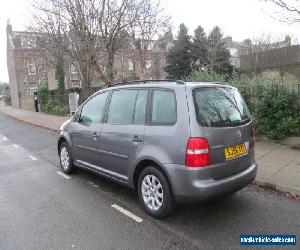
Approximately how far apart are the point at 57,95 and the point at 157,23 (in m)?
11.0

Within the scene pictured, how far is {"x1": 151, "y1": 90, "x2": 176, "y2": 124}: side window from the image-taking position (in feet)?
13.2

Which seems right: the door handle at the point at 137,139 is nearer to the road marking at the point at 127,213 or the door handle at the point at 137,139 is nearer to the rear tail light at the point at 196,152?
the rear tail light at the point at 196,152

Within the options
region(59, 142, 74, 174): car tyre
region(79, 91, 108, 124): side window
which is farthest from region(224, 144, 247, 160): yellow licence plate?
region(59, 142, 74, 174): car tyre

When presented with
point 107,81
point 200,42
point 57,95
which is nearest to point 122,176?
point 107,81

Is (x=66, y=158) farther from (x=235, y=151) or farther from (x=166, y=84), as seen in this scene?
(x=235, y=151)

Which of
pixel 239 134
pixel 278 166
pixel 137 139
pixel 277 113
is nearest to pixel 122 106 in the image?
pixel 137 139

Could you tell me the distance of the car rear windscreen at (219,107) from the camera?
12.9 feet

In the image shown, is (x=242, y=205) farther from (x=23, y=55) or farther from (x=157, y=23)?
(x=23, y=55)

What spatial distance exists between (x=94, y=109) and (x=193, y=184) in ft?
8.62

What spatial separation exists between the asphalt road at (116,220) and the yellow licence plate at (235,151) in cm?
84

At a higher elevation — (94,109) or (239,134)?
(94,109)

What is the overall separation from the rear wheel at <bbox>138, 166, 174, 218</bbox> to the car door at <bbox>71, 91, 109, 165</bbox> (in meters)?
1.29

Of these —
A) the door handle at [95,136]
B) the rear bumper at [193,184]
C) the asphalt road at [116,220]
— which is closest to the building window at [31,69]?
the asphalt road at [116,220]

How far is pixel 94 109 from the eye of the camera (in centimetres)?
565
